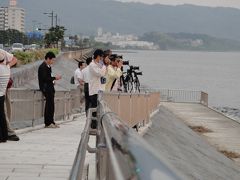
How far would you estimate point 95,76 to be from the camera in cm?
1231

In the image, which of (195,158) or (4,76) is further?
(195,158)

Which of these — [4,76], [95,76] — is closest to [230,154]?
[95,76]

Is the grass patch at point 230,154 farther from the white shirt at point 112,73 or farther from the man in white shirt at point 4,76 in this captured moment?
the man in white shirt at point 4,76

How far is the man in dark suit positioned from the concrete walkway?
48 cm

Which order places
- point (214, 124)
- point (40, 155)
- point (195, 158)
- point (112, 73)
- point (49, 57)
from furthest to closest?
point (214, 124) → point (195, 158) → point (112, 73) → point (49, 57) → point (40, 155)

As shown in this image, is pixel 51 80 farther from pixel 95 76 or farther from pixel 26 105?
pixel 95 76

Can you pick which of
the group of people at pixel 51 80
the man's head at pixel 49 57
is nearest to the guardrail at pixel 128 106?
the group of people at pixel 51 80

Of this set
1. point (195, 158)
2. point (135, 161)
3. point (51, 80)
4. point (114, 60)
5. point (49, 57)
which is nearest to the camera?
point (135, 161)

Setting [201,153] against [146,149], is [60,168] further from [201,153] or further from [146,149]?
[201,153]

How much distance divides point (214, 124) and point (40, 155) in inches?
1006

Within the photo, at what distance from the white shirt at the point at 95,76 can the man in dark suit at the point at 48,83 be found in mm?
1348

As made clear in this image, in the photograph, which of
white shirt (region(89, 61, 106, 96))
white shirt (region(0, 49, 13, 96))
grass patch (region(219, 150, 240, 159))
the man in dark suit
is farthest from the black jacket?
grass patch (region(219, 150, 240, 159))

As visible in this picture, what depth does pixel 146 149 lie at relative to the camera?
2158 millimetres

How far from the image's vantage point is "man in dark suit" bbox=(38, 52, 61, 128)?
13.4 metres
